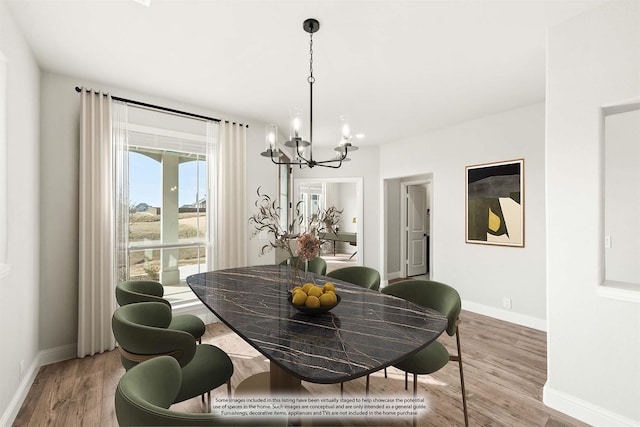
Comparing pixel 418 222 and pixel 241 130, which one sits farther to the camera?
pixel 418 222

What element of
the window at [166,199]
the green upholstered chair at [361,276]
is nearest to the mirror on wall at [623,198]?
the green upholstered chair at [361,276]

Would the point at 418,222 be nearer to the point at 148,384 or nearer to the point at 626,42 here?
the point at 626,42

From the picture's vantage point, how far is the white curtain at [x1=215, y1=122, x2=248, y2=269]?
3.62 meters

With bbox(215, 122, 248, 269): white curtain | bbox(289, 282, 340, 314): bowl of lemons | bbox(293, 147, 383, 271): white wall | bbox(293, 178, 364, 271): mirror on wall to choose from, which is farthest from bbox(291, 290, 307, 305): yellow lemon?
bbox(293, 178, 364, 271): mirror on wall

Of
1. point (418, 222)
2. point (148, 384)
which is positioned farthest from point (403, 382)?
point (418, 222)

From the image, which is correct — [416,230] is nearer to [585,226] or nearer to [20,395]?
[585,226]

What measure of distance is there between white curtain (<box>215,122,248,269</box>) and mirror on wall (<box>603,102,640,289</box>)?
148 inches

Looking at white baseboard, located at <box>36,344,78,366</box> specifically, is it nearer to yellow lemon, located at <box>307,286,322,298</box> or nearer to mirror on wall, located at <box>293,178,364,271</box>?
yellow lemon, located at <box>307,286,322,298</box>

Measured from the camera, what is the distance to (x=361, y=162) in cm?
556

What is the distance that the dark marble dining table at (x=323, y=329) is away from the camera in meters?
1.07

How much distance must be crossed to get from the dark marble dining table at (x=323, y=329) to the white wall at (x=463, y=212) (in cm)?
265

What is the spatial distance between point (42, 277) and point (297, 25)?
121 inches

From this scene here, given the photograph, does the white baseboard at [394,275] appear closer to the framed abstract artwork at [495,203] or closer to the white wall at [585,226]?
the framed abstract artwork at [495,203]

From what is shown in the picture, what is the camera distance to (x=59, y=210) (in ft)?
8.89
